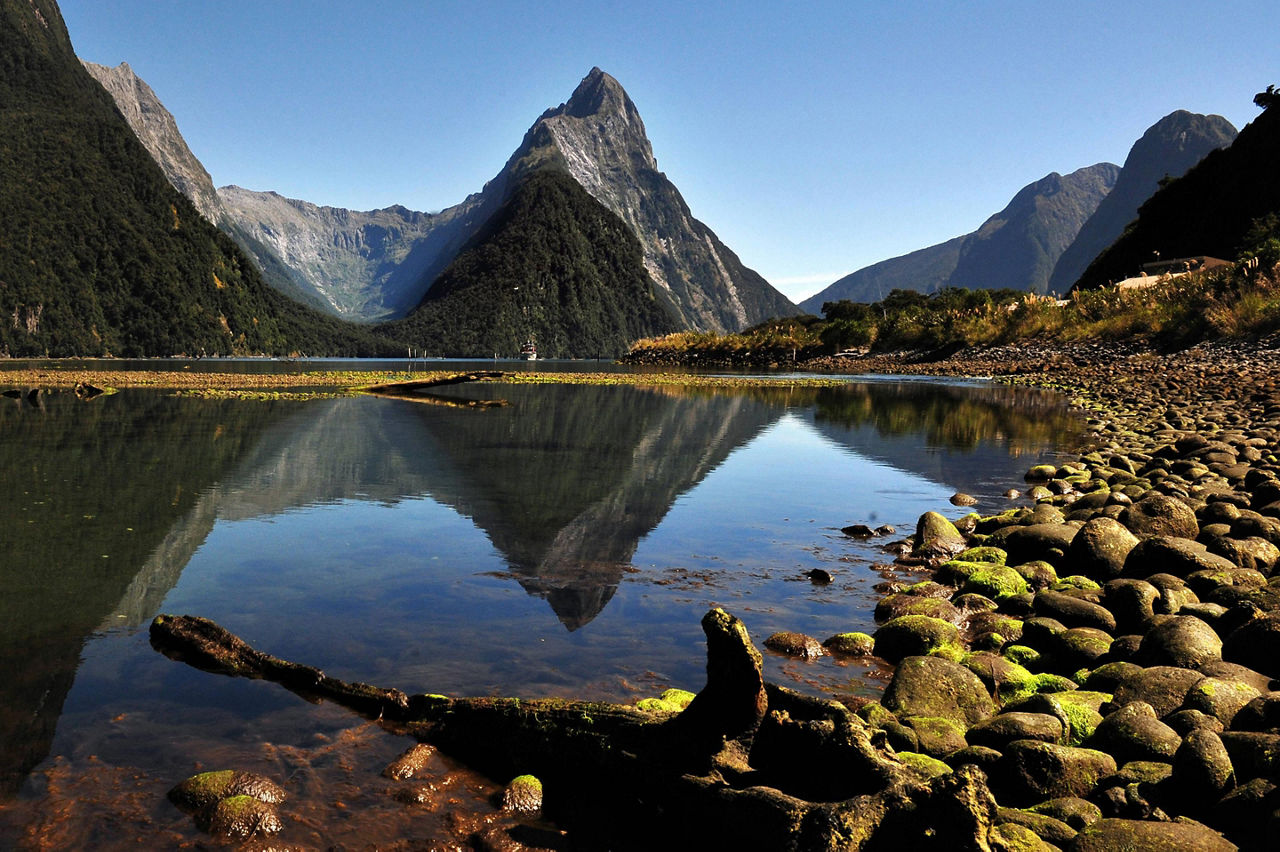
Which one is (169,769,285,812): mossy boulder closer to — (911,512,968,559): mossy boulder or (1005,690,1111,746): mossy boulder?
(1005,690,1111,746): mossy boulder

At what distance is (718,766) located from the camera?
4.94 meters

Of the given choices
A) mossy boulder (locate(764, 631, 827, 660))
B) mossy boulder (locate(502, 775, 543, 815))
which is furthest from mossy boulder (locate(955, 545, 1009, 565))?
mossy boulder (locate(502, 775, 543, 815))

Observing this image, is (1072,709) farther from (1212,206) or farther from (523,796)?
(1212,206)

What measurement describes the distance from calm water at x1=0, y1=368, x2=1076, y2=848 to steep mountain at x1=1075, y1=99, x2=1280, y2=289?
100 m

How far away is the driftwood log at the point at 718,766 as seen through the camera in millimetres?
3881

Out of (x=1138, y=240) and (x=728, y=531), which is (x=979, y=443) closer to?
(x=728, y=531)

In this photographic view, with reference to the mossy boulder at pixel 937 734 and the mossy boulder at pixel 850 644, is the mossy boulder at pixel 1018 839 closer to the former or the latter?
the mossy boulder at pixel 937 734

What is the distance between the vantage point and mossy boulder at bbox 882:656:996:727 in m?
6.21

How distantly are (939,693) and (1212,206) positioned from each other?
132175mm

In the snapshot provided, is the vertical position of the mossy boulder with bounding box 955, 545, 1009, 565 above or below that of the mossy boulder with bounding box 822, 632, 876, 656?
above

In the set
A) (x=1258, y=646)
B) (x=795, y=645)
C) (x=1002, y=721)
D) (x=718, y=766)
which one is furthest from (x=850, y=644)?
(x=718, y=766)

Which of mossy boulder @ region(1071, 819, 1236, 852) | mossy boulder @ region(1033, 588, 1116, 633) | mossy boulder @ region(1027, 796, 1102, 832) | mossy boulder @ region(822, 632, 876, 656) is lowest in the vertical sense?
mossy boulder @ region(822, 632, 876, 656)

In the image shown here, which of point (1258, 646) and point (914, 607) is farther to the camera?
point (914, 607)

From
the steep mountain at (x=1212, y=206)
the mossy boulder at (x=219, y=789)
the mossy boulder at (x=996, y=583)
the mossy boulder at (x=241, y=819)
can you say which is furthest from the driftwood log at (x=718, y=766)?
the steep mountain at (x=1212, y=206)
